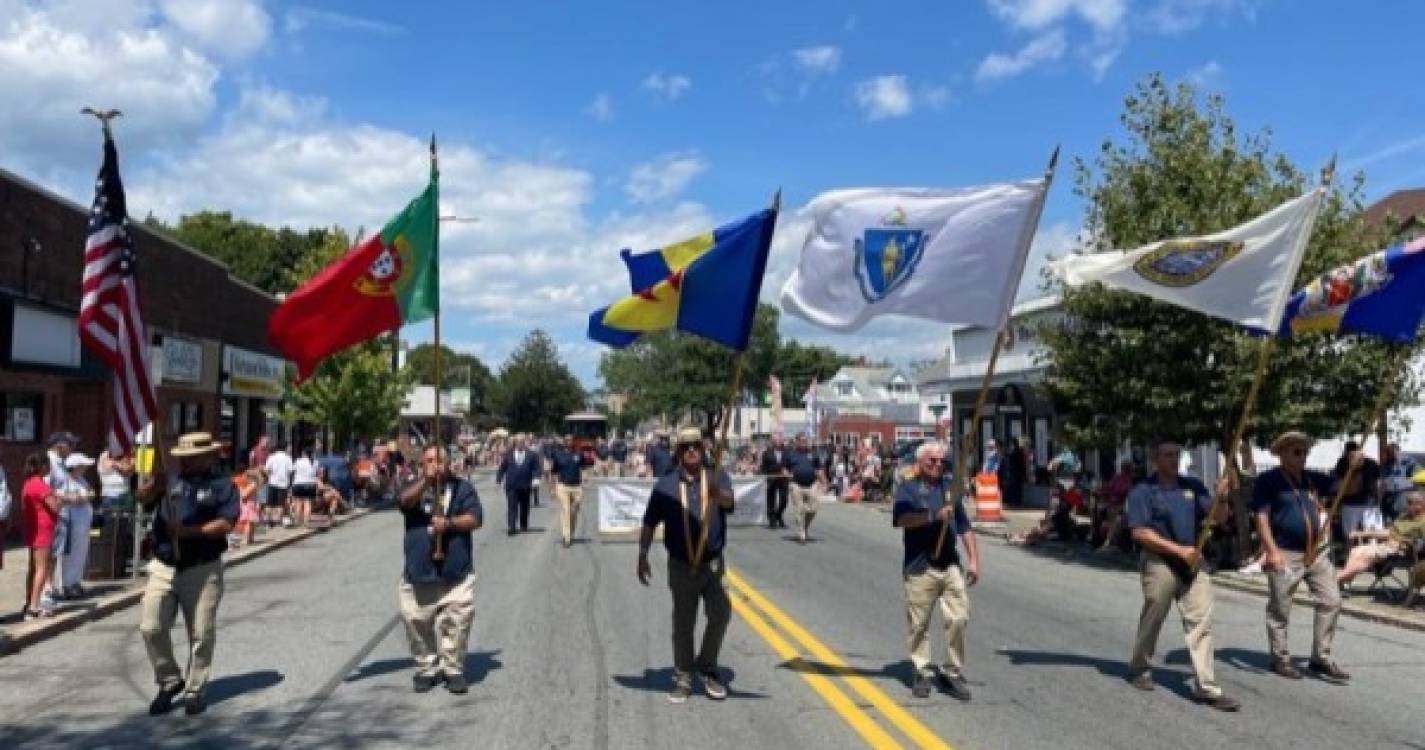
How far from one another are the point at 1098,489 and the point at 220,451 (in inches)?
632

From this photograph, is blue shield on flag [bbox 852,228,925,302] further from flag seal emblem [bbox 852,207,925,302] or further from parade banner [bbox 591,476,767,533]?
parade banner [bbox 591,476,767,533]

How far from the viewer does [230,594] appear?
1369cm

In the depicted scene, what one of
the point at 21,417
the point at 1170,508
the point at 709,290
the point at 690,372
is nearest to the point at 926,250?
the point at 709,290

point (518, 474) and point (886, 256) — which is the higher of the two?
point (886, 256)

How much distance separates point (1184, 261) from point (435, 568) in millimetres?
6046

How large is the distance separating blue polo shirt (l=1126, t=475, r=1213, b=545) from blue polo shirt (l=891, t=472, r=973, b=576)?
117 centimetres

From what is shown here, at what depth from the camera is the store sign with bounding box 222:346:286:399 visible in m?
31.8

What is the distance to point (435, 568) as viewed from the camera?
8227 mm

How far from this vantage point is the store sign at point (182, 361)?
2697cm

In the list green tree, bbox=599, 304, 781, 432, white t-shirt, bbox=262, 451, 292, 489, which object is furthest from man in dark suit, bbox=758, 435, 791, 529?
green tree, bbox=599, 304, 781, 432

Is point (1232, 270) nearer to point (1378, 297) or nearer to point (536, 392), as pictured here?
point (1378, 297)

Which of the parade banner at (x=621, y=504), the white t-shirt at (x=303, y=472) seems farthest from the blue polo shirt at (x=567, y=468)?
the white t-shirt at (x=303, y=472)

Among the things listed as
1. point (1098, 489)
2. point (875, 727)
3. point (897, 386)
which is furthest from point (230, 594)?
point (897, 386)

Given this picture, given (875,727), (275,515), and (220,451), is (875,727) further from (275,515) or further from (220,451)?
(275,515)
